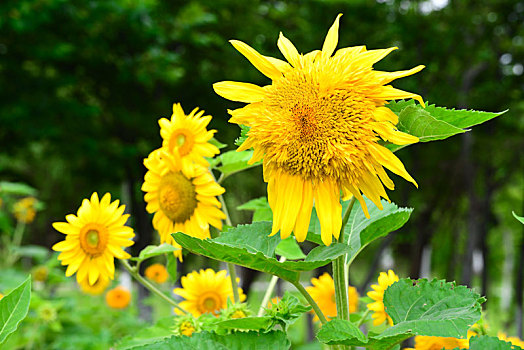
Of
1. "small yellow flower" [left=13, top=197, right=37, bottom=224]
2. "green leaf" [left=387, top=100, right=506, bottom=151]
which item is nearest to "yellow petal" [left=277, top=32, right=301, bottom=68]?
"green leaf" [left=387, top=100, right=506, bottom=151]

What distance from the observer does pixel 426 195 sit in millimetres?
9820

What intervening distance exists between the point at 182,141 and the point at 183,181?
0.07 metres

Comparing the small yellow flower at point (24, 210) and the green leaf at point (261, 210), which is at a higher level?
the small yellow flower at point (24, 210)

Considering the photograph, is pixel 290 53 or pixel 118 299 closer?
pixel 290 53

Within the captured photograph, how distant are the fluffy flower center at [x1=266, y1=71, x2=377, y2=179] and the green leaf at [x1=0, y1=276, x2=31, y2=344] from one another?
1.25 ft

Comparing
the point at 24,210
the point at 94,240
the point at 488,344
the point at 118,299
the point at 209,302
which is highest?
the point at 24,210

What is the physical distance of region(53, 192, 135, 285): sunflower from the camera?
915 millimetres

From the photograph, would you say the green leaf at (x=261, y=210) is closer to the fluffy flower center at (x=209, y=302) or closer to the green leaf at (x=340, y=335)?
the fluffy flower center at (x=209, y=302)

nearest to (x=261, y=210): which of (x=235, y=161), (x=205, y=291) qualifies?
(x=235, y=161)

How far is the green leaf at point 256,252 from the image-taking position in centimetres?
57

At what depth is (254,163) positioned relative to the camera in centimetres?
77

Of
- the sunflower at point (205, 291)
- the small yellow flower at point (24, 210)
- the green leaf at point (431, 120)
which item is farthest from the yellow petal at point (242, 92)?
the small yellow flower at point (24, 210)

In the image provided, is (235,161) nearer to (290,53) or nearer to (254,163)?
(254,163)

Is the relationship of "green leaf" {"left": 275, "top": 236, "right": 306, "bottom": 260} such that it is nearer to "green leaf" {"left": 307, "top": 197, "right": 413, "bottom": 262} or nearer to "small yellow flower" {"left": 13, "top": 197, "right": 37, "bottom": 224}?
"green leaf" {"left": 307, "top": 197, "right": 413, "bottom": 262}
